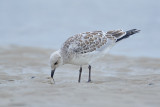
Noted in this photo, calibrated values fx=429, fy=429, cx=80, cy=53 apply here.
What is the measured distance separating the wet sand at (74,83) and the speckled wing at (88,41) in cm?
76

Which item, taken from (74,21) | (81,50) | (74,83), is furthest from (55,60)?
(74,21)

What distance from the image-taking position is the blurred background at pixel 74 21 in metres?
16.7

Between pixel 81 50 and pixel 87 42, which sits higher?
pixel 87 42

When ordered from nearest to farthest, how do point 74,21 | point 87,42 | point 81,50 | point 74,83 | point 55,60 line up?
point 74,83 < point 55,60 < point 81,50 < point 87,42 < point 74,21

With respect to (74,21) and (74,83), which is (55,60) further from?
(74,21)

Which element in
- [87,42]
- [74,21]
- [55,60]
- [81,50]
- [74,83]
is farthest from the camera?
[74,21]

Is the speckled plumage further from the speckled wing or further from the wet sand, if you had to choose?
the wet sand

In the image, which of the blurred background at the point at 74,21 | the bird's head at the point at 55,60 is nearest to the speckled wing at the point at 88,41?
the bird's head at the point at 55,60

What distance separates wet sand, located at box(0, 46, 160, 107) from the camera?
6.84 meters

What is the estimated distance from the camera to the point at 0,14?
803 inches

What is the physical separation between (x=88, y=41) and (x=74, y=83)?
77.0 inches

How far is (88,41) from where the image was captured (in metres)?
10.6

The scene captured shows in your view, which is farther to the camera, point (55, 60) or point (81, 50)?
point (81, 50)

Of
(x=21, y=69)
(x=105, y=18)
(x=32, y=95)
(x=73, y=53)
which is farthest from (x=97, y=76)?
(x=105, y=18)
